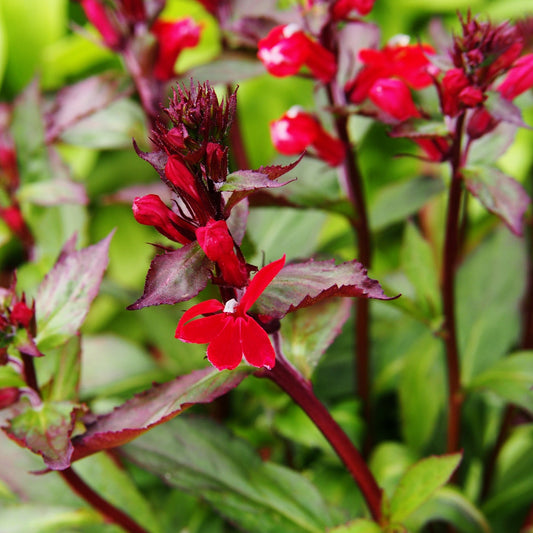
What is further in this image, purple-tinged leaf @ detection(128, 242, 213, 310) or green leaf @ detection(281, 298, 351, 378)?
green leaf @ detection(281, 298, 351, 378)

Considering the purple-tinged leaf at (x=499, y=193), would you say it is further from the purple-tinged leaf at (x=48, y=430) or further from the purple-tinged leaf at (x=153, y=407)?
the purple-tinged leaf at (x=48, y=430)

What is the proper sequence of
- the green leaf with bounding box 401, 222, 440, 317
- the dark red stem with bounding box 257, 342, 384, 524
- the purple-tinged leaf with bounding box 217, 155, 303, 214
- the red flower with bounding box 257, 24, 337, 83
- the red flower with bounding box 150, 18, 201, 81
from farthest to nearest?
the red flower with bounding box 150, 18, 201, 81 → the green leaf with bounding box 401, 222, 440, 317 → the red flower with bounding box 257, 24, 337, 83 → the dark red stem with bounding box 257, 342, 384, 524 → the purple-tinged leaf with bounding box 217, 155, 303, 214

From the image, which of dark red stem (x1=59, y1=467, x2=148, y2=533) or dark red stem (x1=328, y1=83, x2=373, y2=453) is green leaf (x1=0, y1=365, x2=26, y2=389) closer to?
dark red stem (x1=59, y1=467, x2=148, y2=533)

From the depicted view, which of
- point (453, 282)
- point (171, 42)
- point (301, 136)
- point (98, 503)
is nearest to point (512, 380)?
point (453, 282)

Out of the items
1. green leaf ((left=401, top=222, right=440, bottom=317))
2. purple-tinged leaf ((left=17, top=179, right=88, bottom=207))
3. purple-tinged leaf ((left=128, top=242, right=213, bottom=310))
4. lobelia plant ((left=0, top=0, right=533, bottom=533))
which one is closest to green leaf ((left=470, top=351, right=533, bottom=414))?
lobelia plant ((left=0, top=0, right=533, bottom=533))

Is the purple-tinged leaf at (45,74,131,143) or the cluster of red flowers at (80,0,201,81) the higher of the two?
the cluster of red flowers at (80,0,201,81)

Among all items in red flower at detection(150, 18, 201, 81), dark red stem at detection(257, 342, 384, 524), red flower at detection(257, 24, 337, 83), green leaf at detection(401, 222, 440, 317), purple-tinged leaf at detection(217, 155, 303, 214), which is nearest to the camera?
purple-tinged leaf at detection(217, 155, 303, 214)


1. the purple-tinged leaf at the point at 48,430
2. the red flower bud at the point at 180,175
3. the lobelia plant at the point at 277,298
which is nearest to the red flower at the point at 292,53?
the lobelia plant at the point at 277,298

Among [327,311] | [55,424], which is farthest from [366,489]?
[55,424]
